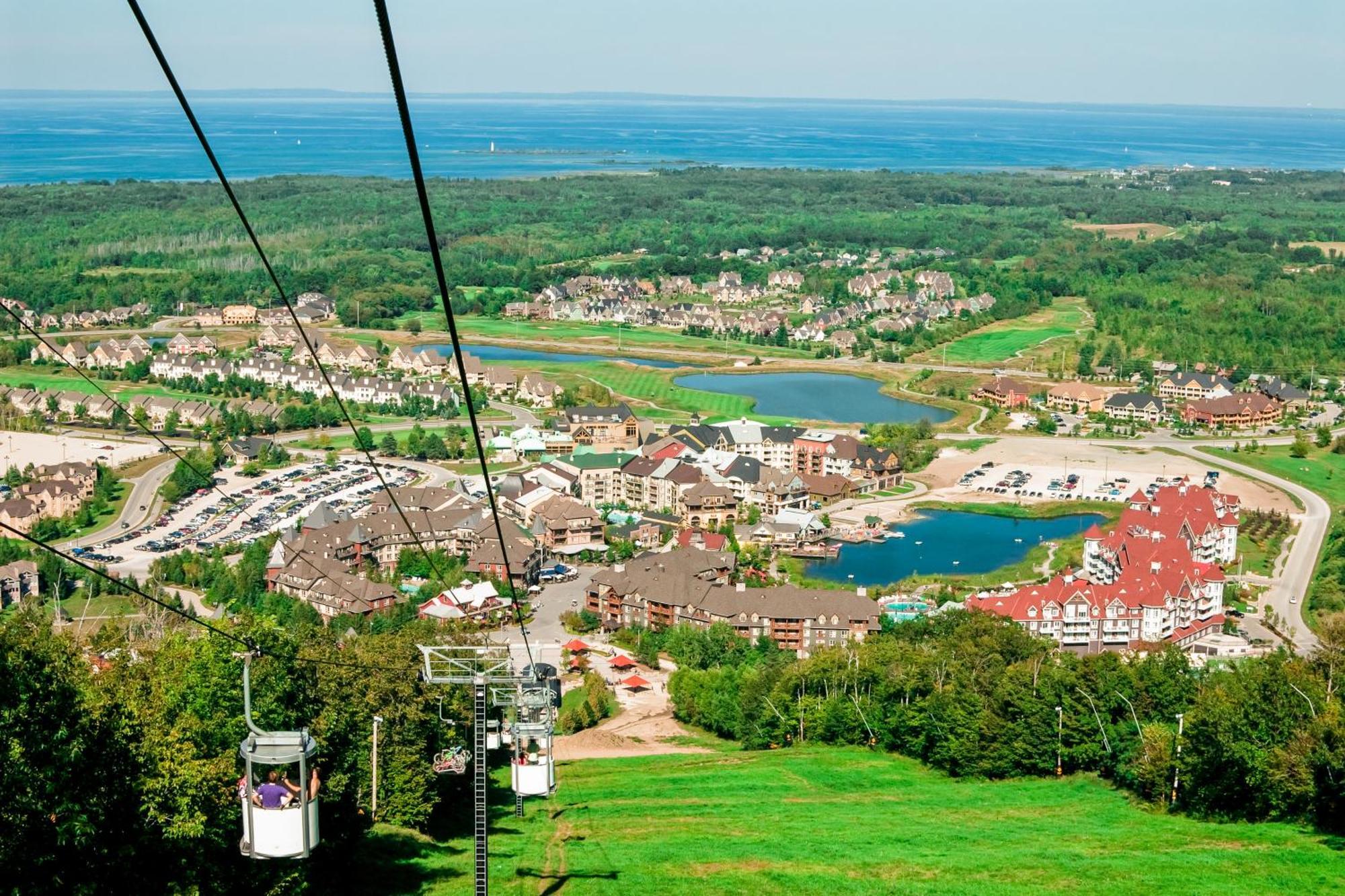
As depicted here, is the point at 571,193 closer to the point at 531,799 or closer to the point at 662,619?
the point at 662,619

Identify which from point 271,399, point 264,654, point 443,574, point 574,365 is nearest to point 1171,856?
point 264,654

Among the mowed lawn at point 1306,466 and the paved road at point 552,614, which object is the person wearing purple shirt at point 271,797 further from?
the mowed lawn at point 1306,466

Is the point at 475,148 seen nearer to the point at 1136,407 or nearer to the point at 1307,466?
the point at 1136,407

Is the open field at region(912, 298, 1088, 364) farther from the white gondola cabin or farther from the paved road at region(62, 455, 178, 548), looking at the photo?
the white gondola cabin

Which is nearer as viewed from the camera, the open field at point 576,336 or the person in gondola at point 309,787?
the person in gondola at point 309,787

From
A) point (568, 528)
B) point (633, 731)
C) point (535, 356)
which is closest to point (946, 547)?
point (568, 528)

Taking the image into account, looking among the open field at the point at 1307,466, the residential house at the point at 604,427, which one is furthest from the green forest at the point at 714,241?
the residential house at the point at 604,427

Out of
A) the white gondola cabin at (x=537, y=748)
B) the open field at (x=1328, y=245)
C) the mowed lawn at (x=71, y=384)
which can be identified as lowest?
the mowed lawn at (x=71, y=384)
